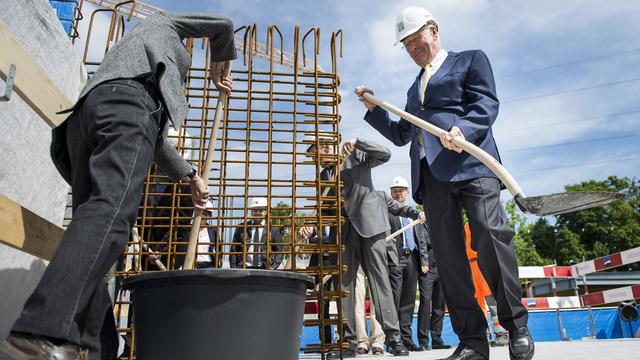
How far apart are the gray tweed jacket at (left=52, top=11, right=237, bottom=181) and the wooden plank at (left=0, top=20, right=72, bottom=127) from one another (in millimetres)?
282

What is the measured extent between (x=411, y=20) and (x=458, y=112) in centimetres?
61

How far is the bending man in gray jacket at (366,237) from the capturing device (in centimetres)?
437

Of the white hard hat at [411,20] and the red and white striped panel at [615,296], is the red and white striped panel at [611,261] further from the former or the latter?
the white hard hat at [411,20]

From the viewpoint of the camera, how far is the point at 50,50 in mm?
2354

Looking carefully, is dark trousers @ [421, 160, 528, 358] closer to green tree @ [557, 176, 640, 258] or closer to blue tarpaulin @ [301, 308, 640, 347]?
blue tarpaulin @ [301, 308, 640, 347]

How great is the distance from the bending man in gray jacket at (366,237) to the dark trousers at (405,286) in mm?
1240

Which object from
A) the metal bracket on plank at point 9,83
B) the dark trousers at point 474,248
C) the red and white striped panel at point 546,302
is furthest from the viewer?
the red and white striped panel at point 546,302

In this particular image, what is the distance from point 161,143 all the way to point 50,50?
1.06 meters

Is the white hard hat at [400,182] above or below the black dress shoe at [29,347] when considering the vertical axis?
above

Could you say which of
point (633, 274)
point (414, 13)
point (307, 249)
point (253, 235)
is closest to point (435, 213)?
point (307, 249)

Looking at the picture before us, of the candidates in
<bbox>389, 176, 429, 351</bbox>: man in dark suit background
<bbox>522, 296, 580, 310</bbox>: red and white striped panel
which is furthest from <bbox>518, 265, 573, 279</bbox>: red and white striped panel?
<bbox>389, 176, 429, 351</bbox>: man in dark suit background

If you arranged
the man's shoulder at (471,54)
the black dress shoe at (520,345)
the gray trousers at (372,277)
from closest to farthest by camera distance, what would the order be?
the black dress shoe at (520,345) < the man's shoulder at (471,54) < the gray trousers at (372,277)

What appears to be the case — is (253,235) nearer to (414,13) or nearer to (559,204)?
(414,13)

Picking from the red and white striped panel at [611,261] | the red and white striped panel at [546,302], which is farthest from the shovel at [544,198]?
the red and white striped panel at [546,302]
